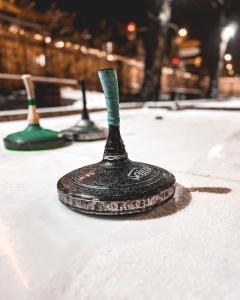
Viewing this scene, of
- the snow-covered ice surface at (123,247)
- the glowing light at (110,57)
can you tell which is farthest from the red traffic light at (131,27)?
the snow-covered ice surface at (123,247)

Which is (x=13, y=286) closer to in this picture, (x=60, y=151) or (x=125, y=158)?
(x=125, y=158)

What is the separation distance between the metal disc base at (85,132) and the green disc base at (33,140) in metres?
0.31

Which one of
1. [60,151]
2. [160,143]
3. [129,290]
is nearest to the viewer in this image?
[129,290]

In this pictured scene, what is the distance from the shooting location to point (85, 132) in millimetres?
2764

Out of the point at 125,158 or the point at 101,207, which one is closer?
the point at 101,207

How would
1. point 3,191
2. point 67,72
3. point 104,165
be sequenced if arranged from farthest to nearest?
1. point 67,72
2. point 3,191
3. point 104,165

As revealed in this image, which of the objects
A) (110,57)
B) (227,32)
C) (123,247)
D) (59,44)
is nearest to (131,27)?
(110,57)

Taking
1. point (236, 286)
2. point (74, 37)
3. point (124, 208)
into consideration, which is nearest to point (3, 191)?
point (124, 208)

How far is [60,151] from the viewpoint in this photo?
231cm

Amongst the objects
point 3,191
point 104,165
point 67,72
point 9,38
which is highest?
point 9,38

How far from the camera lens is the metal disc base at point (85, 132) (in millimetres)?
2750

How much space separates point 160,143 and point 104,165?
5.13 feet

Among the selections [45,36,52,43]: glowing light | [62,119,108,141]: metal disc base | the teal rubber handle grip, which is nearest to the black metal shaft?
the teal rubber handle grip

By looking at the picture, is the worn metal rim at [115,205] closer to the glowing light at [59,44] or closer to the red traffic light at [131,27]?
the glowing light at [59,44]
